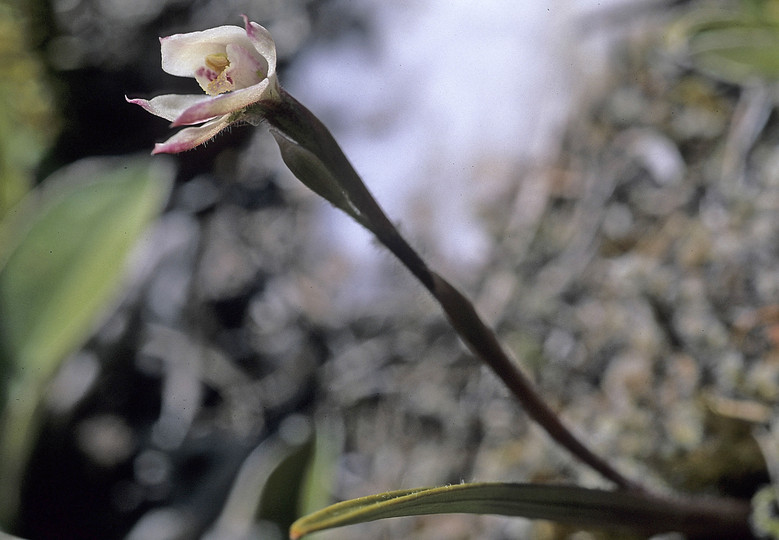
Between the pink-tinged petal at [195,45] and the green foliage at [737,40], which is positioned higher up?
the pink-tinged petal at [195,45]

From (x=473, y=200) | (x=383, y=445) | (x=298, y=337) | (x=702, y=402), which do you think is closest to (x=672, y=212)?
(x=702, y=402)

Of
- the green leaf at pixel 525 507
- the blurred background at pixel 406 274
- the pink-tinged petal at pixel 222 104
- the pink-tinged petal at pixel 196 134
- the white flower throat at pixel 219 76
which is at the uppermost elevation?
the pink-tinged petal at pixel 222 104

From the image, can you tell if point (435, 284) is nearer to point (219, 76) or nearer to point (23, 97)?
point (219, 76)

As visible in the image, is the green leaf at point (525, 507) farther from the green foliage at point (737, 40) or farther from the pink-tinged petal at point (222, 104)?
the green foliage at point (737, 40)

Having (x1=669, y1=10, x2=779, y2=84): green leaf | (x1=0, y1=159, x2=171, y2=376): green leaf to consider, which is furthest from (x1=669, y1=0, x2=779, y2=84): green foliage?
(x1=0, y1=159, x2=171, y2=376): green leaf

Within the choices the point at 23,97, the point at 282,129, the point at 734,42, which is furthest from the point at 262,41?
the point at 23,97

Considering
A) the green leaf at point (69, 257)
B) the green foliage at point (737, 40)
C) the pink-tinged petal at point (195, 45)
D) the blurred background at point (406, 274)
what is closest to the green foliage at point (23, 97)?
the blurred background at point (406, 274)
